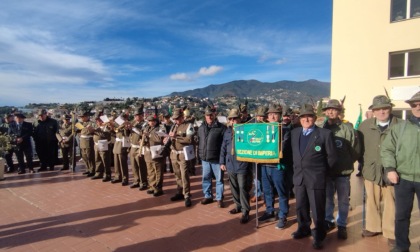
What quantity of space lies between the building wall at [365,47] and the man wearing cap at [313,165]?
1109cm

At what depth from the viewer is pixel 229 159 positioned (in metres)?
5.07

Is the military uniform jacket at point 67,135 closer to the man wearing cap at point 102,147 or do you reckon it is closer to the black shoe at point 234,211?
the man wearing cap at point 102,147

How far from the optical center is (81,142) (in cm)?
848

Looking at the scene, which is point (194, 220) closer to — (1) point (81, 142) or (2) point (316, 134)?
(2) point (316, 134)

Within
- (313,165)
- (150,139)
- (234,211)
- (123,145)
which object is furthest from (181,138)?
(313,165)

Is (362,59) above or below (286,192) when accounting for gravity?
above

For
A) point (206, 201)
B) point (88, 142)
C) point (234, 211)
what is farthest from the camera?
point (88, 142)

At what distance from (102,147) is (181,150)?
124 inches

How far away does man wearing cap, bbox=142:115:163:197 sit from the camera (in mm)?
6422

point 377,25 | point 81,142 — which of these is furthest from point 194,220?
point 377,25

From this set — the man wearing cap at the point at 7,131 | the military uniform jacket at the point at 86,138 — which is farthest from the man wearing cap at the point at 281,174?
the man wearing cap at the point at 7,131

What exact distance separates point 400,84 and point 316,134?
37.5 feet

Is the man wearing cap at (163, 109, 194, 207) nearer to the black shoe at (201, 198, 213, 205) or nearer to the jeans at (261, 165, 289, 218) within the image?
the black shoe at (201, 198, 213, 205)

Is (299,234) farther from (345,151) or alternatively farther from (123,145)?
(123,145)
